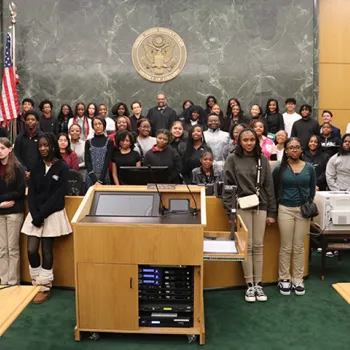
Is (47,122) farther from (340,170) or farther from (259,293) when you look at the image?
(259,293)

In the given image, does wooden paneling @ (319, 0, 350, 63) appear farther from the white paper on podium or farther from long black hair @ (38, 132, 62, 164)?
the white paper on podium

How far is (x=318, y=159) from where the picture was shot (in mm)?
5926

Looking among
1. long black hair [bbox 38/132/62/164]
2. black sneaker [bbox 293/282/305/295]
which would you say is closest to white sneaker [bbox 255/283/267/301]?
black sneaker [bbox 293/282/305/295]

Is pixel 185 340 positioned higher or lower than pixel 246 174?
lower

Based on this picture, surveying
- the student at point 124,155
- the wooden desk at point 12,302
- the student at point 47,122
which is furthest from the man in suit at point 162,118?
the wooden desk at point 12,302

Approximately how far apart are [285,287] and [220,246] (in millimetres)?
1367

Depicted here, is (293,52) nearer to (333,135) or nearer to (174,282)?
(333,135)

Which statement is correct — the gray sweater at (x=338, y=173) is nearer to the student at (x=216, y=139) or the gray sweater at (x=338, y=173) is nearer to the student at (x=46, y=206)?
the student at (x=216, y=139)

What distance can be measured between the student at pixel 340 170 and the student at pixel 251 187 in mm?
1554

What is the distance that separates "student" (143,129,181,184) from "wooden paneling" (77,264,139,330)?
1709mm

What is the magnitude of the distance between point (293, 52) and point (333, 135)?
3.07m

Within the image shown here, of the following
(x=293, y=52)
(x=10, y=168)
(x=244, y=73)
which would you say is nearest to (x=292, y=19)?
(x=293, y=52)

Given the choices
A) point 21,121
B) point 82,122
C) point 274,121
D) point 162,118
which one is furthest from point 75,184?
point 274,121

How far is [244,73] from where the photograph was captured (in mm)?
9477
